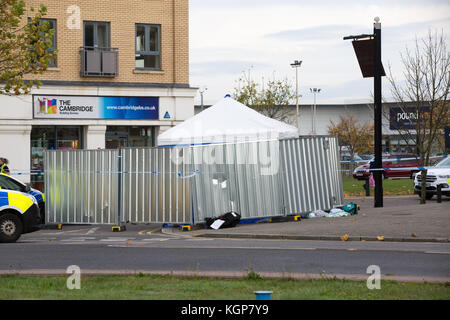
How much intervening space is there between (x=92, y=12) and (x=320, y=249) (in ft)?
67.1

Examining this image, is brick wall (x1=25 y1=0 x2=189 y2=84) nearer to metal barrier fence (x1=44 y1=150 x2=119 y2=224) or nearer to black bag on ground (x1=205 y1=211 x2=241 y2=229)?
metal barrier fence (x1=44 y1=150 x2=119 y2=224)

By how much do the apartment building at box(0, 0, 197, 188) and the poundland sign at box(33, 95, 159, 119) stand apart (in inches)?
1.5

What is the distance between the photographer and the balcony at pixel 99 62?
31.2 meters

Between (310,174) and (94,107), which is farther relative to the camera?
(94,107)

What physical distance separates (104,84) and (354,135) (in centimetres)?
4869

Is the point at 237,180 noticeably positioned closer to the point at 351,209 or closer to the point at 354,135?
the point at 351,209

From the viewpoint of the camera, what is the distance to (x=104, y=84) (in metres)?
31.4

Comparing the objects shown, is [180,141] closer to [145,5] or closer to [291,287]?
[145,5]

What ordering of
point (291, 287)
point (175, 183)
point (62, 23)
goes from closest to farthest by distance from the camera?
1. point (291, 287)
2. point (175, 183)
3. point (62, 23)

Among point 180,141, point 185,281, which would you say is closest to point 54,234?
point 180,141

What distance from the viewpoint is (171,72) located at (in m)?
32.7

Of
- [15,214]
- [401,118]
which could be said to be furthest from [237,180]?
[401,118]

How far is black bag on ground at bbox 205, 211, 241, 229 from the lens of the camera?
18.8m

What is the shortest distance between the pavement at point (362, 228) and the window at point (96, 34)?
46.0 ft
